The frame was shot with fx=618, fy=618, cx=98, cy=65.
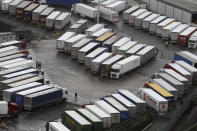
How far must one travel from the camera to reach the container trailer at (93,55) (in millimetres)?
106000

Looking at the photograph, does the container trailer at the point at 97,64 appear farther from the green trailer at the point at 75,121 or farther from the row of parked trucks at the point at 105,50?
the green trailer at the point at 75,121

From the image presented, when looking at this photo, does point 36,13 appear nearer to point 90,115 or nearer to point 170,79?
point 170,79

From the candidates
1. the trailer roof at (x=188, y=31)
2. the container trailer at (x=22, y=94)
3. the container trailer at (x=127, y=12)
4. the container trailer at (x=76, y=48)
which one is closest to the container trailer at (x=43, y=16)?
the container trailer at (x=127, y=12)

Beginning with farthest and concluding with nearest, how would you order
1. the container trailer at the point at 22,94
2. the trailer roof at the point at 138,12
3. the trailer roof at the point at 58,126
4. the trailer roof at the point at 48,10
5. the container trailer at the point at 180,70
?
the trailer roof at the point at 138,12 → the trailer roof at the point at 48,10 → the container trailer at the point at 180,70 → the container trailer at the point at 22,94 → the trailer roof at the point at 58,126

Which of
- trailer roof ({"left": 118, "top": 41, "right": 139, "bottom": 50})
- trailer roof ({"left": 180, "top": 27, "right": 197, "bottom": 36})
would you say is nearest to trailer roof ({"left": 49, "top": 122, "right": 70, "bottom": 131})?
trailer roof ({"left": 118, "top": 41, "right": 139, "bottom": 50})

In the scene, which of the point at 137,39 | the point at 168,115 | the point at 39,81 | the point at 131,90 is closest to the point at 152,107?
the point at 168,115

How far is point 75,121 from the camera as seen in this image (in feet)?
266

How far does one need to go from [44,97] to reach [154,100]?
16.0 metres

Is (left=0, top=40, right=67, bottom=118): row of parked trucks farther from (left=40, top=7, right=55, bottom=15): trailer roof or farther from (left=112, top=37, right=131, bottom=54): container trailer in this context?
(left=40, top=7, right=55, bottom=15): trailer roof

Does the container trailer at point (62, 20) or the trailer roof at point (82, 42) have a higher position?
the container trailer at point (62, 20)

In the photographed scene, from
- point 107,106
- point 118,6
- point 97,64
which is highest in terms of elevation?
point 118,6

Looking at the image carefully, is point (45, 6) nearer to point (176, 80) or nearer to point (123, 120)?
point (176, 80)

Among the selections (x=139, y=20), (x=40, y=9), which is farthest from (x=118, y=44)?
(x=40, y=9)

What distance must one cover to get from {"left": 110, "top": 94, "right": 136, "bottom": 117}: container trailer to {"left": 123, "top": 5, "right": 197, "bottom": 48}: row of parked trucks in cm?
3347
